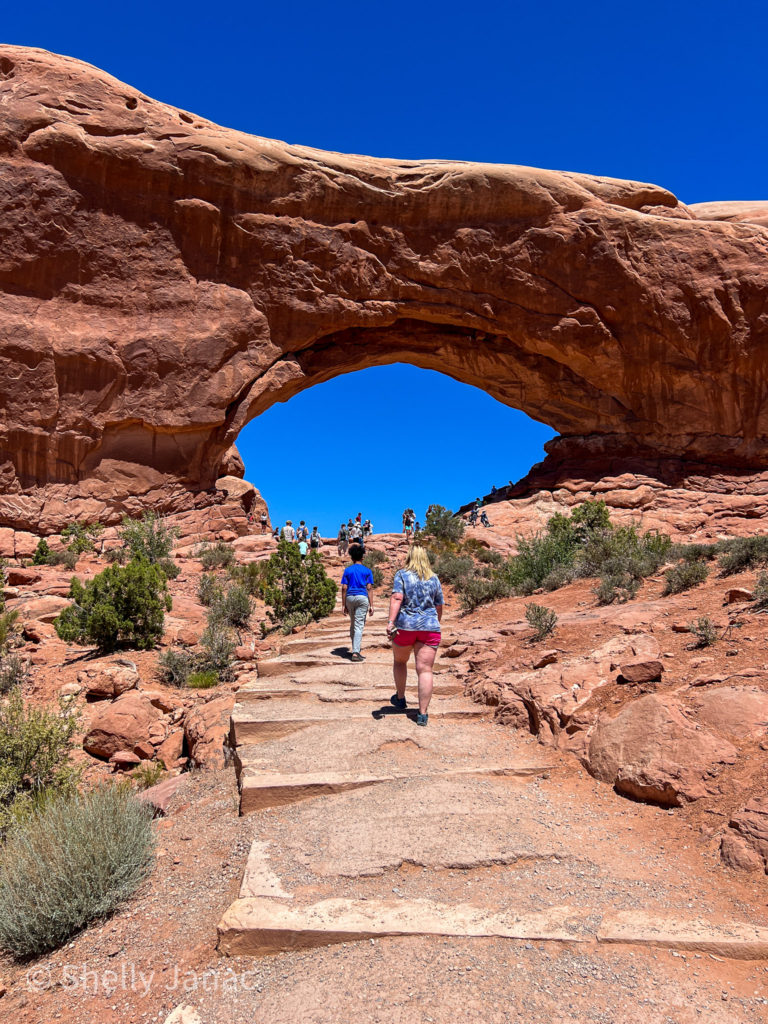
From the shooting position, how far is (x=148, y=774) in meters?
6.01

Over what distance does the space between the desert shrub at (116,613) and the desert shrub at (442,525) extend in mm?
10472

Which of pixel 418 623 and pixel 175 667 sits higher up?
pixel 418 623

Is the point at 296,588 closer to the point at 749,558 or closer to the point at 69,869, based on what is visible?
the point at 749,558

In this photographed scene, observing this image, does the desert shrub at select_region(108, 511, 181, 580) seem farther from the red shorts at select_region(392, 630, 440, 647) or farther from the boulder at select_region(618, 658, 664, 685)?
the boulder at select_region(618, 658, 664, 685)

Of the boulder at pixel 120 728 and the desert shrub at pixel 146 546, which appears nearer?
the boulder at pixel 120 728

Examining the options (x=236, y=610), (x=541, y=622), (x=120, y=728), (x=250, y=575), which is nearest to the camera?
(x=120, y=728)

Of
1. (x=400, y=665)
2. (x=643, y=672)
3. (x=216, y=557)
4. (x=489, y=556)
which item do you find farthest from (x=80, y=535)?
(x=643, y=672)

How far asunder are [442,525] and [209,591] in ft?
28.9

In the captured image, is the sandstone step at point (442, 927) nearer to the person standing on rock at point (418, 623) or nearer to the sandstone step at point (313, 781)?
the sandstone step at point (313, 781)

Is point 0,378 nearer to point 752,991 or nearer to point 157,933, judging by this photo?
point 157,933

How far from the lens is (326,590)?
1099 cm

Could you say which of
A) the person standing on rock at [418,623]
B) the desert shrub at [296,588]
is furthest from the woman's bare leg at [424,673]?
the desert shrub at [296,588]

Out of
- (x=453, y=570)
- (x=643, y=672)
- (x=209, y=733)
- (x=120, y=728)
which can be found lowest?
(x=120, y=728)

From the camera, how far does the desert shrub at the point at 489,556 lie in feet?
52.6
